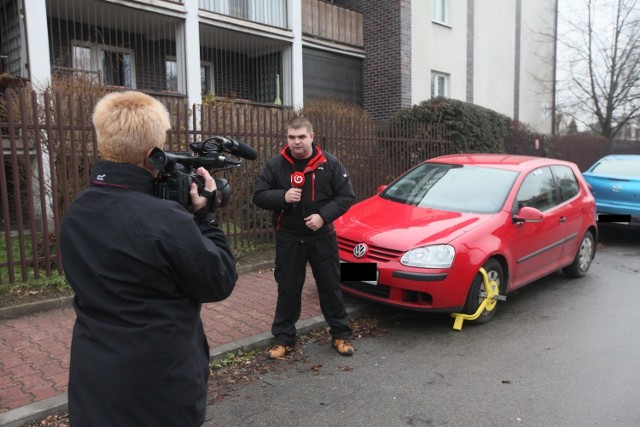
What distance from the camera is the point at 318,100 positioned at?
43.2 feet

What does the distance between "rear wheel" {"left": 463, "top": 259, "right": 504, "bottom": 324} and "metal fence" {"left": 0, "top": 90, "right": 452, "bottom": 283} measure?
3288mm

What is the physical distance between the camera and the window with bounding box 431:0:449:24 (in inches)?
637

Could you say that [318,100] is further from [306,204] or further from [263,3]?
[306,204]

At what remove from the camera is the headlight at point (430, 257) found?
4508 millimetres

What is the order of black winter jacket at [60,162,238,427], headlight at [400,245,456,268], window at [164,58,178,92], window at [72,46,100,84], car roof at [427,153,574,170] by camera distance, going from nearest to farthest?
1. black winter jacket at [60,162,238,427]
2. headlight at [400,245,456,268]
3. car roof at [427,153,574,170]
4. window at [72,46,100,84]
5. window at [164,58,178,92]

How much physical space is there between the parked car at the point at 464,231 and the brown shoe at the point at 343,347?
67cm

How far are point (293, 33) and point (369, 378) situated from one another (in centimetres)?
1056

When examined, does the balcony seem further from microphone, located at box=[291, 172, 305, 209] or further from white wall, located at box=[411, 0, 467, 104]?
microphone, located at box=[291, 172, 305, 209]

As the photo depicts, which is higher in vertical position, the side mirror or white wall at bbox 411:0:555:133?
white wall at bbox 411:0:555:133

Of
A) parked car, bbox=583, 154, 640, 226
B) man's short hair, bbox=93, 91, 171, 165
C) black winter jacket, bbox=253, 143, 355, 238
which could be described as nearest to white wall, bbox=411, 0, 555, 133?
parked car, bbox=583, 154, 640, 226

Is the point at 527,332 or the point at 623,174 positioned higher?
the point at 623,174

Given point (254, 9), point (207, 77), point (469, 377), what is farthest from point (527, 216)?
point (207, 77)

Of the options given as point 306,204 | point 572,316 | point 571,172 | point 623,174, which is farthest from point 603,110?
point 306,204

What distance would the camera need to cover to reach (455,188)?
5688 millimetres
